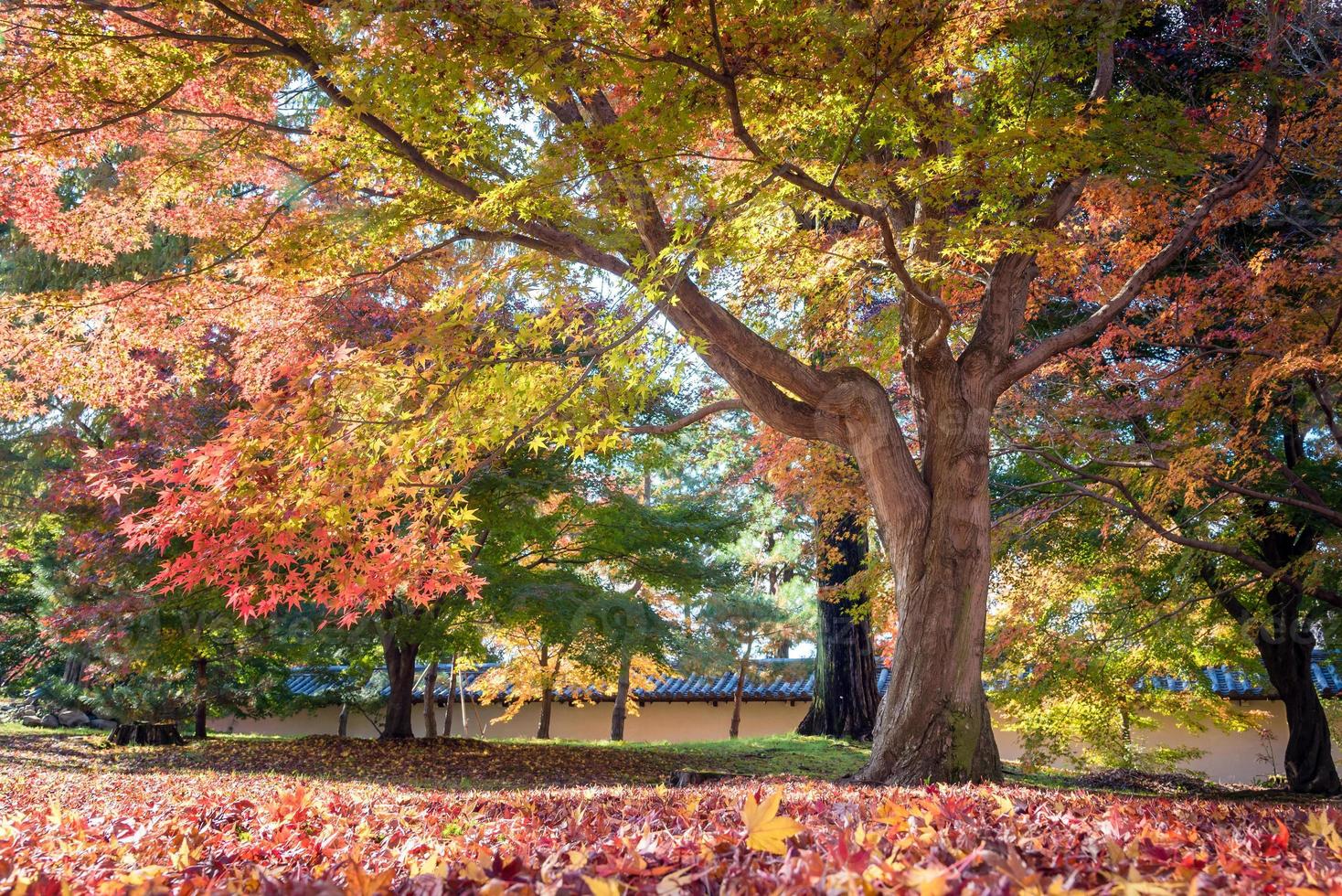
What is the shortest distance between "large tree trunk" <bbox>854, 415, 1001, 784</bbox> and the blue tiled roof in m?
9.63

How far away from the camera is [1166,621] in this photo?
9.25m

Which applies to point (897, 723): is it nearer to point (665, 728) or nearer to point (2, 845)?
point (2, 845)

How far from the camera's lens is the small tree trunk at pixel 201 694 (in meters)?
12.9

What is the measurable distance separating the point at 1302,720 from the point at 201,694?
45.6 ft

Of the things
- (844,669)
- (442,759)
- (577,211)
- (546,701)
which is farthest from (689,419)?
(546,701)

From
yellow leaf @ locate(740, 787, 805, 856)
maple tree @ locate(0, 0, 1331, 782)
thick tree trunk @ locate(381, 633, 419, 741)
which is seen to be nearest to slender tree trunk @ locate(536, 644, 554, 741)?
thick tree trunk @ locate(381, 633, 419, 741)

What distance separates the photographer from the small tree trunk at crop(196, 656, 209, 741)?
12945 millimetres

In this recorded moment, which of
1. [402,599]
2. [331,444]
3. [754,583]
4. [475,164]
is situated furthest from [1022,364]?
[754,583]

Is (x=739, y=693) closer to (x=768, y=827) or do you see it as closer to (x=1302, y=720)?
(x=1302, y=720)

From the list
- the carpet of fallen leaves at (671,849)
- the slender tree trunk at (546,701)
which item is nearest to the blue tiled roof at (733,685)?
the slender tree trunk at (546,701)

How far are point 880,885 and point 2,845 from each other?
2.15 metres

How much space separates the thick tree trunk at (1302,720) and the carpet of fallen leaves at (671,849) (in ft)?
28.4

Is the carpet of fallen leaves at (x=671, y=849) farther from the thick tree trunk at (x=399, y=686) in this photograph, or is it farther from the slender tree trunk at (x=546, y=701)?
the slender tree trunk at (x=546, y=701)

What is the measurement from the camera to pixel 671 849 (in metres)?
1.89
